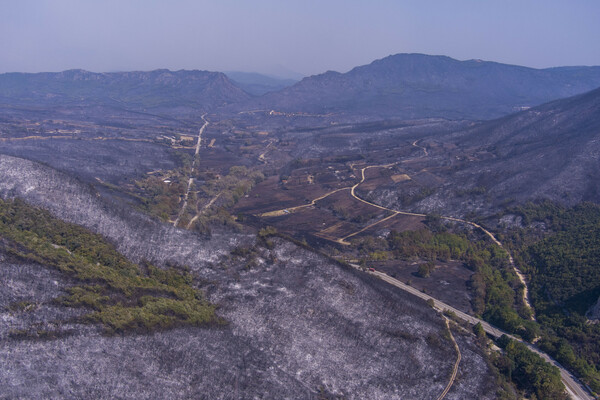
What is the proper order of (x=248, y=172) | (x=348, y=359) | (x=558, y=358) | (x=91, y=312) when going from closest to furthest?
(x=91, y=312) → (x=348, y=359) → (x=558, y=358) → (x=248, y=172)

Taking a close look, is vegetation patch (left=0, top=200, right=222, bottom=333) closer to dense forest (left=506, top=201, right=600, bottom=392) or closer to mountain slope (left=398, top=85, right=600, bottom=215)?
dense forest (left=506, top=201, right=600, bottom=392)

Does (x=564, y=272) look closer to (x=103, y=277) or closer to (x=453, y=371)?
(x=453, y=371)

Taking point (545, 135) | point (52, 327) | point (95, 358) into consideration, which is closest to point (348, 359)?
point (95, 358)

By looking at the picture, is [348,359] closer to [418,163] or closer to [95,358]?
[95,358]

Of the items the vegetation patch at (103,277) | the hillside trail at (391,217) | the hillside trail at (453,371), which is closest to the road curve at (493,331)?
the hillside trail at (453,371)

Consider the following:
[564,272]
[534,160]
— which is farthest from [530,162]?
[564,272]
